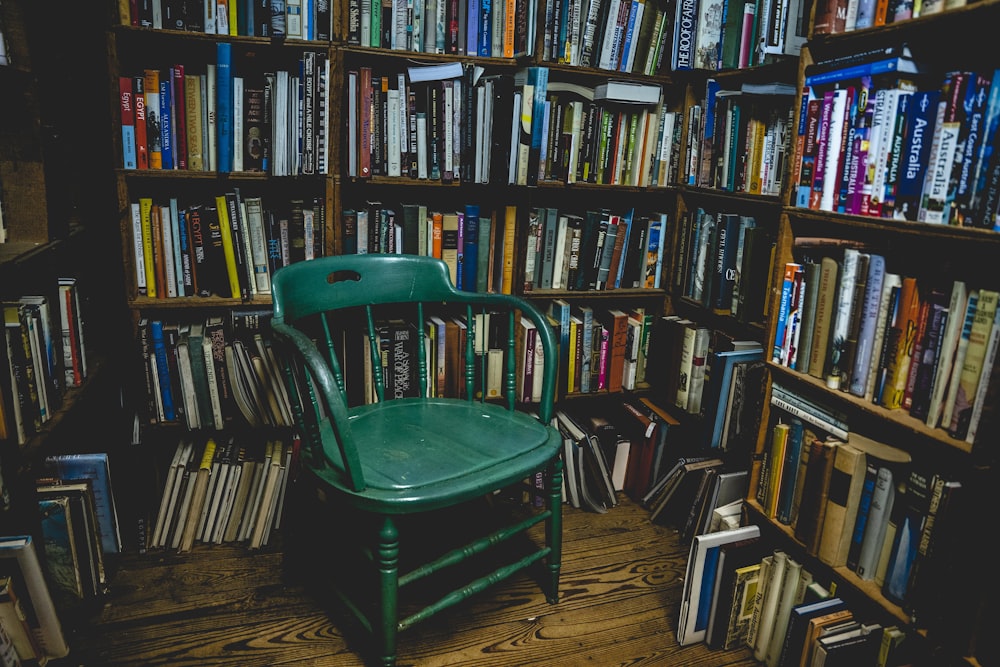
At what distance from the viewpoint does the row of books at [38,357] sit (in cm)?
130

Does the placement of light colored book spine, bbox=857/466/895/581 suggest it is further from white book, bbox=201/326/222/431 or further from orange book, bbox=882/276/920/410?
white book, bbox=201/326/222/431

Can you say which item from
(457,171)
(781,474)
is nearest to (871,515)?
(781,474)

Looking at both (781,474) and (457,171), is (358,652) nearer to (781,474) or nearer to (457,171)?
(781,474)

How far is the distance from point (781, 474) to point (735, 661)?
47 cm

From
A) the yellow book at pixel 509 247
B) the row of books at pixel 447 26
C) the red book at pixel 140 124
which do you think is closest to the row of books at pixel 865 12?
the row of books at pixel 447 26

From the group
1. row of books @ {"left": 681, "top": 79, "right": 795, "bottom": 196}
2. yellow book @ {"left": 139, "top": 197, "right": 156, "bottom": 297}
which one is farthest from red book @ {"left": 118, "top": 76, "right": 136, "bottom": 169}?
row of books @ {"left": 681, "top": 79, "right": 795, "bottom": 196}

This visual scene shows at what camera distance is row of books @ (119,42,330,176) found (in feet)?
5.87

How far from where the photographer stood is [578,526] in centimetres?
218

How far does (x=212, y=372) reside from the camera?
1.94 metres

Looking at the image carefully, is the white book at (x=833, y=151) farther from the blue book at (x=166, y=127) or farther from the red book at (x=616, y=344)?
the blue book at (x=166, y=127)

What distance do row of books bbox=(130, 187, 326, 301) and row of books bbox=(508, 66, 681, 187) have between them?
652 mm

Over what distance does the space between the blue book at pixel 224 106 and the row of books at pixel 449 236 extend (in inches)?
14.1

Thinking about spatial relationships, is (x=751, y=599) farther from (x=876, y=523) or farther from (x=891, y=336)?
(x=891, y=336)

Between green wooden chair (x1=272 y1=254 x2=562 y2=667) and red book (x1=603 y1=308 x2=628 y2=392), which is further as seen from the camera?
red book (x1=603 y1=308 x2=628 y2=392)
